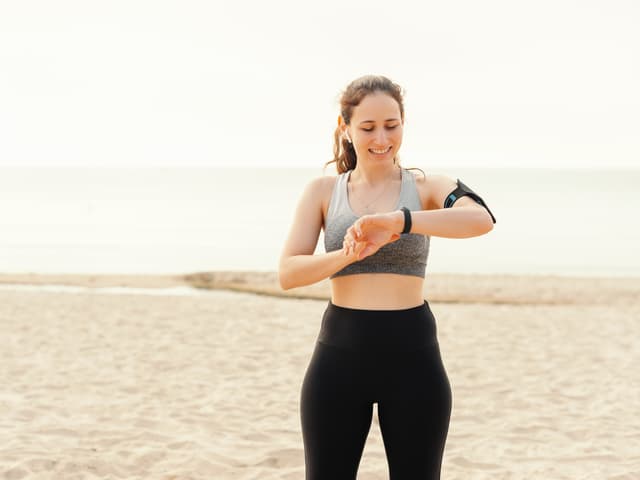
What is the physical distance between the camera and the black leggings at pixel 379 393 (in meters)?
2.50

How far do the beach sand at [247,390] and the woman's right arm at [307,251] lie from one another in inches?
124

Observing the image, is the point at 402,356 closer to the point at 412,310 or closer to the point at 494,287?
the point at 412,310

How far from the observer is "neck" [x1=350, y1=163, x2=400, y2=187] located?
8.71 feet

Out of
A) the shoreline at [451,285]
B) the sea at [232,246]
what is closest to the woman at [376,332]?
the shoreline at [451,285]

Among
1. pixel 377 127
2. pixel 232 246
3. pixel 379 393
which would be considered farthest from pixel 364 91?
pixel 232 246

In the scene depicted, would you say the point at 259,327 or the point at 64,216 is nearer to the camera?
the point at 259,327

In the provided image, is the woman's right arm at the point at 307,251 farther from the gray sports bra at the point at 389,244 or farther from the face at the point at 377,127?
the face at the point at 377,127

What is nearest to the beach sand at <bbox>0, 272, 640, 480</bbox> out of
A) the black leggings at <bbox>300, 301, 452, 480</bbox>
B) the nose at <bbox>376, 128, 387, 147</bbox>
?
the black leggings at <bbox>300, 301, 452, 480</bbox>

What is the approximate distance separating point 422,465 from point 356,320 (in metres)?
0.60

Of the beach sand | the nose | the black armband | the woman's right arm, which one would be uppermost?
the nose

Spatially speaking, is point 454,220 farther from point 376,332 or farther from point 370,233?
point 376,332

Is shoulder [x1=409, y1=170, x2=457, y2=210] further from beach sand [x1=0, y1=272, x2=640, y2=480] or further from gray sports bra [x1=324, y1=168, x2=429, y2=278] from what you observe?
beach sand [x1=0, y1=272, x2=640, y2=480]

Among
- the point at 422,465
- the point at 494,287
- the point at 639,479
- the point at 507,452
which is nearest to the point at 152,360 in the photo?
the point at 507,452

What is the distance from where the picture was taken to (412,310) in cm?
256
